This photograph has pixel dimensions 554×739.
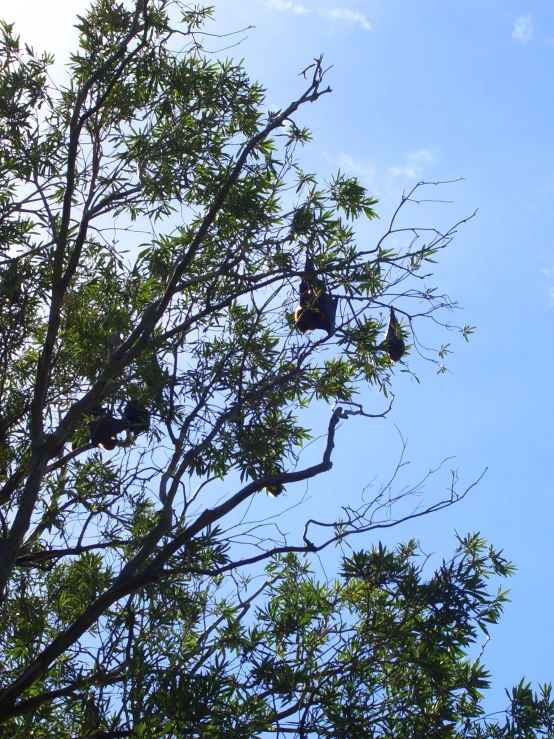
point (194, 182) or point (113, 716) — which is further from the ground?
point (194, 182)

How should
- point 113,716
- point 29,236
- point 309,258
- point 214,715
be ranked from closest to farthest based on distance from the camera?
point 214,715, point 113,716, point 309,258, point 29,236

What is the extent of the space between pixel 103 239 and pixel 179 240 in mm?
601

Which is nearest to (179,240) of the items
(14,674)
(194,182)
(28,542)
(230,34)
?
(194,182)

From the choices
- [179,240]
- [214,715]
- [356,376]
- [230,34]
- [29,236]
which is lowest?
[214,715]

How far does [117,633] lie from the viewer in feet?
15.2

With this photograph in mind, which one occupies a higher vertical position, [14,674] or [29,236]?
[29,236]

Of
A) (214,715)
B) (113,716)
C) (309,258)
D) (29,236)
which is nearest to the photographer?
(214,715)

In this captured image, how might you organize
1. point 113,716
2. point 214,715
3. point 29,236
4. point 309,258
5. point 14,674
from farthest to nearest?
1. point 29,236
2. point 309,258
3. point 14,674
4. point 113,716
5. point 214,715

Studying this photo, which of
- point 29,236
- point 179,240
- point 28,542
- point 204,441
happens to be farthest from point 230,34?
point 28,542

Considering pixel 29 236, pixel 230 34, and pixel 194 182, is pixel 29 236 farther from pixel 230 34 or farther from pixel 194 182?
pixel 230 34

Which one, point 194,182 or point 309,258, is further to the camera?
point 194,182

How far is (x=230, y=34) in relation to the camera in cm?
598

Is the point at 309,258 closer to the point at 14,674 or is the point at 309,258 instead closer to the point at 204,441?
the point at 204,441

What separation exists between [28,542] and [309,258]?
2.95m
